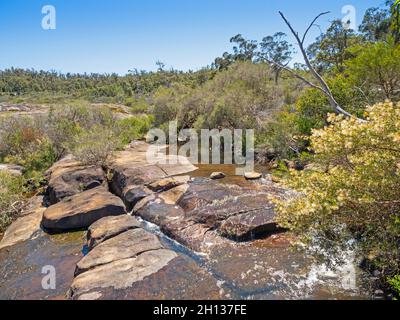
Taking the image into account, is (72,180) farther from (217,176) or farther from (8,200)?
(217,176)

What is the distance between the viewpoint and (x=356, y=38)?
30188mm

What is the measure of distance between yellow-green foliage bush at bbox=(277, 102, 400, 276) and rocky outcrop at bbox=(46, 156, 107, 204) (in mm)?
9084

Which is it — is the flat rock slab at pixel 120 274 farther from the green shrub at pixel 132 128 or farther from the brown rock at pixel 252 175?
the green shrub at pixel 132 128

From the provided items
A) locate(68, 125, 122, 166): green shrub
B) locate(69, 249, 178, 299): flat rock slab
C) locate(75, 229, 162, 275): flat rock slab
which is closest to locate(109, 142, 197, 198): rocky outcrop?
locate(68, 125, 122, 166): green shrub

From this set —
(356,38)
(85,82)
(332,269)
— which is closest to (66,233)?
(332,269)

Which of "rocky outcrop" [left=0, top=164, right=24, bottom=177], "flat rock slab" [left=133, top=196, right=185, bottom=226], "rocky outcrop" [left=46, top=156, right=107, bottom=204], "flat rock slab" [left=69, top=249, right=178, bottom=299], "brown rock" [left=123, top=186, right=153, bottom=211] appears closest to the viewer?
"flat rock slab" [left=69, top=249, right=178, bottom=299]

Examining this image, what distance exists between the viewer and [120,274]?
635cm

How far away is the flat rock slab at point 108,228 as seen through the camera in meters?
8.16

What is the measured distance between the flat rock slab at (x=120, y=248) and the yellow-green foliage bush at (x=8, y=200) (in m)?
5.30

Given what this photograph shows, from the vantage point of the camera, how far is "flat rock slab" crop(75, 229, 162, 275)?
690 cm

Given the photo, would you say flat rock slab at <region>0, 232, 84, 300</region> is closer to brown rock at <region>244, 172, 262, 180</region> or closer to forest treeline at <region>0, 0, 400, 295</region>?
forest treeline at <region>0, 0, 400, 295</region>

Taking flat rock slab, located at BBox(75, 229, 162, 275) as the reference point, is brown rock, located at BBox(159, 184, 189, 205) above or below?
above

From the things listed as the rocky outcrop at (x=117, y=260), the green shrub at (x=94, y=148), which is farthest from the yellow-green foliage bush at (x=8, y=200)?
the rocky outcrop at (x=117, y=260)

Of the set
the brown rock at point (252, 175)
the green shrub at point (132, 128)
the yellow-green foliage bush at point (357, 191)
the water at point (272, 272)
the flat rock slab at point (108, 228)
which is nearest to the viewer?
the yellow-green foliage bush at point (357, 191)
